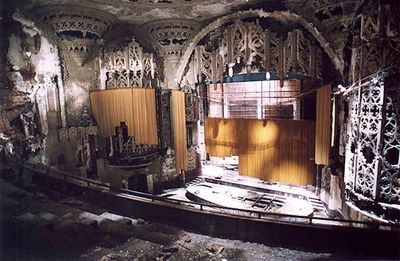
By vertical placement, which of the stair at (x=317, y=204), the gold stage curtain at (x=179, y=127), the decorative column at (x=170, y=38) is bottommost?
the stair at (x=317, y=204)

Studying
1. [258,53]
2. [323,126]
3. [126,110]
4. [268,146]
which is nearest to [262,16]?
[258,53]

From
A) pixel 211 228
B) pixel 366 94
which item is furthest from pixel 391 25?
pixel 211 228

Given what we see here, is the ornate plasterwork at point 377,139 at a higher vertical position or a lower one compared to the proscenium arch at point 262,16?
lower

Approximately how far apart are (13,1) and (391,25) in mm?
12244

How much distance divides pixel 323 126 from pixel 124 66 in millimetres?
8872

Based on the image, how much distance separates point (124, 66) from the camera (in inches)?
464

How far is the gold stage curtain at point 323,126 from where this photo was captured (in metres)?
9.71

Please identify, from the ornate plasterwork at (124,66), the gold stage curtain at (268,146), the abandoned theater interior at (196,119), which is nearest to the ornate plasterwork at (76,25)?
the abandoned theater interior at (196,119)

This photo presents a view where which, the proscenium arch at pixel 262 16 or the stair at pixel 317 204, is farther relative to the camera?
the stair at pixel 317 204

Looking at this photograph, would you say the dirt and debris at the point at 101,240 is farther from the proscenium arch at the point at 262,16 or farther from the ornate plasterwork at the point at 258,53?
the ornate plasterwork at the point at 258,53

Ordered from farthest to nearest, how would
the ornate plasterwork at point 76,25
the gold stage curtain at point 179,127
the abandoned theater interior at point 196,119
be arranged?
the gold stage curtain at point 179,127 < the ornate plasterwork at point 76,25 < the abandoned theater interior at point 196,119

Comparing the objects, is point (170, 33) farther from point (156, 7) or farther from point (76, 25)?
point (76, 25)

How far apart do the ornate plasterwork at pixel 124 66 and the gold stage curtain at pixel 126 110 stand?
38cm

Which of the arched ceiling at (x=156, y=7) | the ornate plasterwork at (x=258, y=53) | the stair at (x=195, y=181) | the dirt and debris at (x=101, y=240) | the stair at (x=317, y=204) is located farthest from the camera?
the stair at (x=195, y=181)
